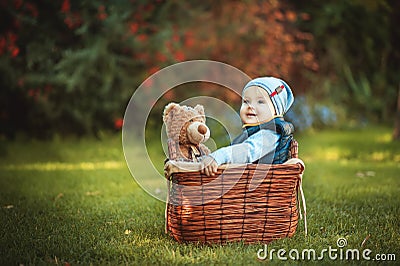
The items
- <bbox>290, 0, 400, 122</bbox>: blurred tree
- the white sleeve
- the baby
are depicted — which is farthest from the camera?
<bbox>290, 0, 400, 122</bbox>: blurred tree

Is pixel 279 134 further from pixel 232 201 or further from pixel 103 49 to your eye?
pixel 103 49

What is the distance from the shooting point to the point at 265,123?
3283mm

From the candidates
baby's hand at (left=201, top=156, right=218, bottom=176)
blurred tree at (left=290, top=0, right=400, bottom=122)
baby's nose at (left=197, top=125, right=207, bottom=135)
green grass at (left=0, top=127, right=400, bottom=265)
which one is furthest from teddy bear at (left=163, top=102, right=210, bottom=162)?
blurred tree at (left=290, top=0, right=400, bottom=122)

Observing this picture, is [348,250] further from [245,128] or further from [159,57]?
[159,57]

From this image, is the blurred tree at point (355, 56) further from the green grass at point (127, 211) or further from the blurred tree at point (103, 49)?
the green grass at point (127, 211)

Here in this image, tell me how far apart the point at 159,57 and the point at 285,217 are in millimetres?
5450

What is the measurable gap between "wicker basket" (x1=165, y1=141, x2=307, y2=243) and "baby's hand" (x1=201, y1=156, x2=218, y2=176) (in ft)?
0.11

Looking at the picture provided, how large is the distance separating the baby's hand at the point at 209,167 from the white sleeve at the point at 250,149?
1.7 inches

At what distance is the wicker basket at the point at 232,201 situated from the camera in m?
3.00

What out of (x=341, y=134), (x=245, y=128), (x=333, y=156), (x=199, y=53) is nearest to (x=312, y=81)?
(x=341, y=134)

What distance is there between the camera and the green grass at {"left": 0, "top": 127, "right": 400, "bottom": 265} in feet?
9.66

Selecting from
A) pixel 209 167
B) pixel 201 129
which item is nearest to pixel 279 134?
pixel 201 129

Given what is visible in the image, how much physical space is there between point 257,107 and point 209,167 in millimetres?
565

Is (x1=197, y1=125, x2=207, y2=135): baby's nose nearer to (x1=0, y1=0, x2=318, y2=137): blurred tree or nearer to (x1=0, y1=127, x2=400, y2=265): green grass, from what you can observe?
(x1=0, y1=127, x2=400, y2=265): green grass
